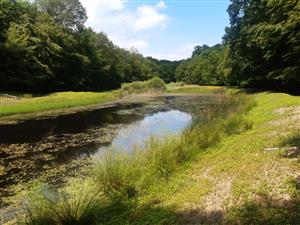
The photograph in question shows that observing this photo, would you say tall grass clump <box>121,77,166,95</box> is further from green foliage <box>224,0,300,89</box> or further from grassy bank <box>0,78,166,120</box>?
grassy bank <box>0,78,166,120</box>

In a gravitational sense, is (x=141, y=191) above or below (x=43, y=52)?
below

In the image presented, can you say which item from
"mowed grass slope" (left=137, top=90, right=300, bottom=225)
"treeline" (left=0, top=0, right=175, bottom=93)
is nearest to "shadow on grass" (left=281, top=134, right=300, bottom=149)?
"mowed grass slope" (left=137, top=90, right=300, bottom=225)

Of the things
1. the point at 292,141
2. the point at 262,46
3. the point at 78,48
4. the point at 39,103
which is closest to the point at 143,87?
the point at 78,48

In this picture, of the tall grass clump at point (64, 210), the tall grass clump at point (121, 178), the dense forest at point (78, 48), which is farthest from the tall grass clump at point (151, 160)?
the dense forest at point (78, 48)

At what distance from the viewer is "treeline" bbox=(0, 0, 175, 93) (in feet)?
156

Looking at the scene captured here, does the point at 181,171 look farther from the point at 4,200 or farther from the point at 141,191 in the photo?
the point at 4,200

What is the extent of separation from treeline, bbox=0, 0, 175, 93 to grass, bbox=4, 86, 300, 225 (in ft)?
130

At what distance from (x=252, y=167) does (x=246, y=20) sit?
1550 inches

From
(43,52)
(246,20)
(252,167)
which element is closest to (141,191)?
(252,167)

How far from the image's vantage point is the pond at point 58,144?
496 inches

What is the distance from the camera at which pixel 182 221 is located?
7238mm

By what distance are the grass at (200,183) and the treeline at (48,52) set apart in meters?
39.6

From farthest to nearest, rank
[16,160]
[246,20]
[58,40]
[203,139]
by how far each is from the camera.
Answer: [58,40]
[246,20]
[16,160]
[203,139]

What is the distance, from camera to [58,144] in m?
18.7
